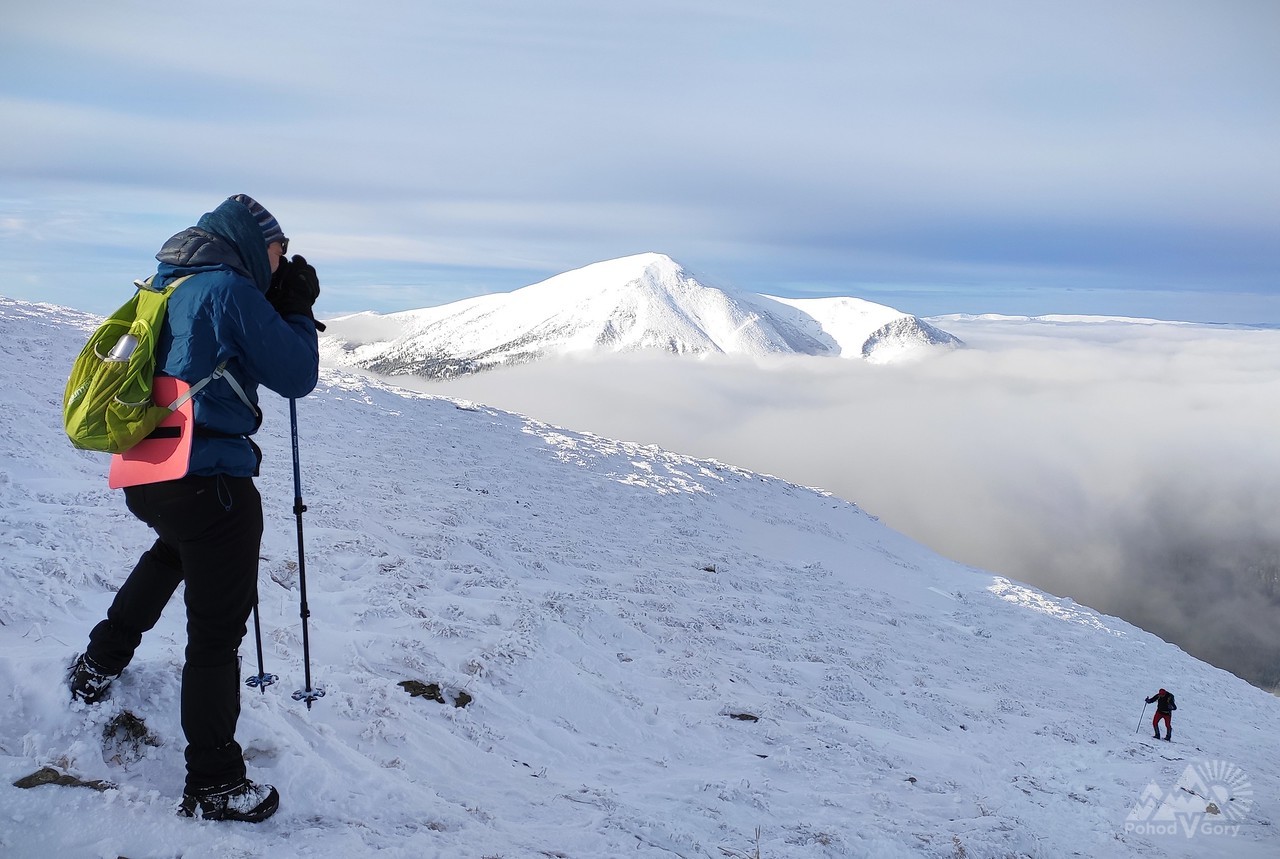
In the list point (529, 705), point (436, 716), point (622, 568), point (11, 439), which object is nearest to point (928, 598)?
point (622, 568)

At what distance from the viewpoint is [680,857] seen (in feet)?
19.7

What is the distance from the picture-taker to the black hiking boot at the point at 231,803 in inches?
176

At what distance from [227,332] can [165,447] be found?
0.75 meters

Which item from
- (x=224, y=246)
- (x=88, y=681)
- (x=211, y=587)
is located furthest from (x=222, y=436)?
(x=88, y=681)

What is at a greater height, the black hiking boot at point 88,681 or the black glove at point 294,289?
the black glove at point 294,289

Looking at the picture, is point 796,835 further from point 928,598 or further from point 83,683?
point 928,598

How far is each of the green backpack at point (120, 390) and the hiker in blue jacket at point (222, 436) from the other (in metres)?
0.09

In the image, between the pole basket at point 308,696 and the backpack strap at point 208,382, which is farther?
the pole basket at point 308,696

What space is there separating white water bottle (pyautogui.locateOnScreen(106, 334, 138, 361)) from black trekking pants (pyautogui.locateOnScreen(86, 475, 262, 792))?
0.75 metres

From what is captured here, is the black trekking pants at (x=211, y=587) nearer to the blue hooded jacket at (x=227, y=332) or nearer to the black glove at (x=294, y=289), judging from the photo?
the blue hooded jacket at (x=227, y=332)

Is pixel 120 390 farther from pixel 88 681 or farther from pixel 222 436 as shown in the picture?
pixel 88 681

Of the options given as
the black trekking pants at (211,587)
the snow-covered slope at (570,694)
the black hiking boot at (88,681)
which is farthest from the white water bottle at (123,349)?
the snow-covered slope at (570,694)

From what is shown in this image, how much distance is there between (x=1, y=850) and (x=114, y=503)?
30.7 ft

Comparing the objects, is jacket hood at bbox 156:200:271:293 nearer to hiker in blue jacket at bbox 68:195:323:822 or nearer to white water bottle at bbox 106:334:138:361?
hiker in blue jacket at bbox 68:195:323:822
